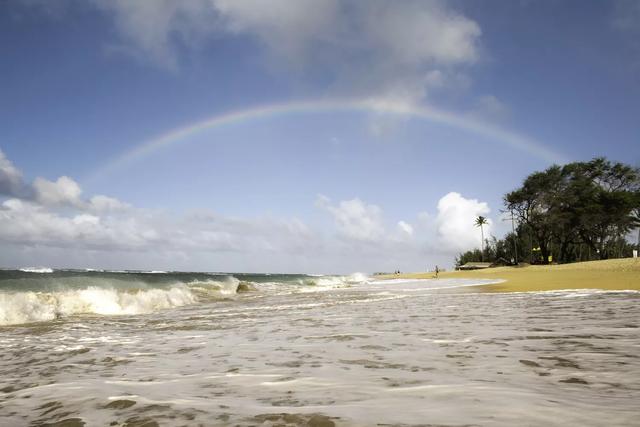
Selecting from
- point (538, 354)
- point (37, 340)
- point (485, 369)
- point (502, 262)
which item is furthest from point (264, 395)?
point (502, 262)

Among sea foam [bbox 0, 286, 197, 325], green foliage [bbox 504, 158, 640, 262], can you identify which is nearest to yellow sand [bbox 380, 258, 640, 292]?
sea foam [bbox 0, 286, 197, 325]

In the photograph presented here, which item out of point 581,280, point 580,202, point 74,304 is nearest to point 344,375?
point 74,304

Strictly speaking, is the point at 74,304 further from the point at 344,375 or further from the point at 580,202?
the point at 580,202

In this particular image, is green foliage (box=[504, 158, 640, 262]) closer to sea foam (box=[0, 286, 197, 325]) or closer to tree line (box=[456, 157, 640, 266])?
tree line (box=[456, 157, 640, 266])

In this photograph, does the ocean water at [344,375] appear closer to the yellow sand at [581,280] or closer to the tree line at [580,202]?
the yellow sand at [581,280]

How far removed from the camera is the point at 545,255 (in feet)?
188

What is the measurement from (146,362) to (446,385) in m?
3.28

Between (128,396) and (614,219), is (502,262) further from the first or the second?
(128,396)

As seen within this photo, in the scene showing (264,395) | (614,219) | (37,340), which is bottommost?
(37,340)

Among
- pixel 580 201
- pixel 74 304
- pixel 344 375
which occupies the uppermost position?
pixel 580 201

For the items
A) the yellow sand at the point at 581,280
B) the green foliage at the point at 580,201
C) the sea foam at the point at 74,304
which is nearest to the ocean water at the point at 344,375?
the sea foam at the point at 74,304

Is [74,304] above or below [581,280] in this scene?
below

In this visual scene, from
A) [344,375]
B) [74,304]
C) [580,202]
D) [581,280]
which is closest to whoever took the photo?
[344,375]

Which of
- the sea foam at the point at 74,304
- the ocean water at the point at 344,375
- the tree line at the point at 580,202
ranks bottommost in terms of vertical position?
the sea foam at the point at 74,304
